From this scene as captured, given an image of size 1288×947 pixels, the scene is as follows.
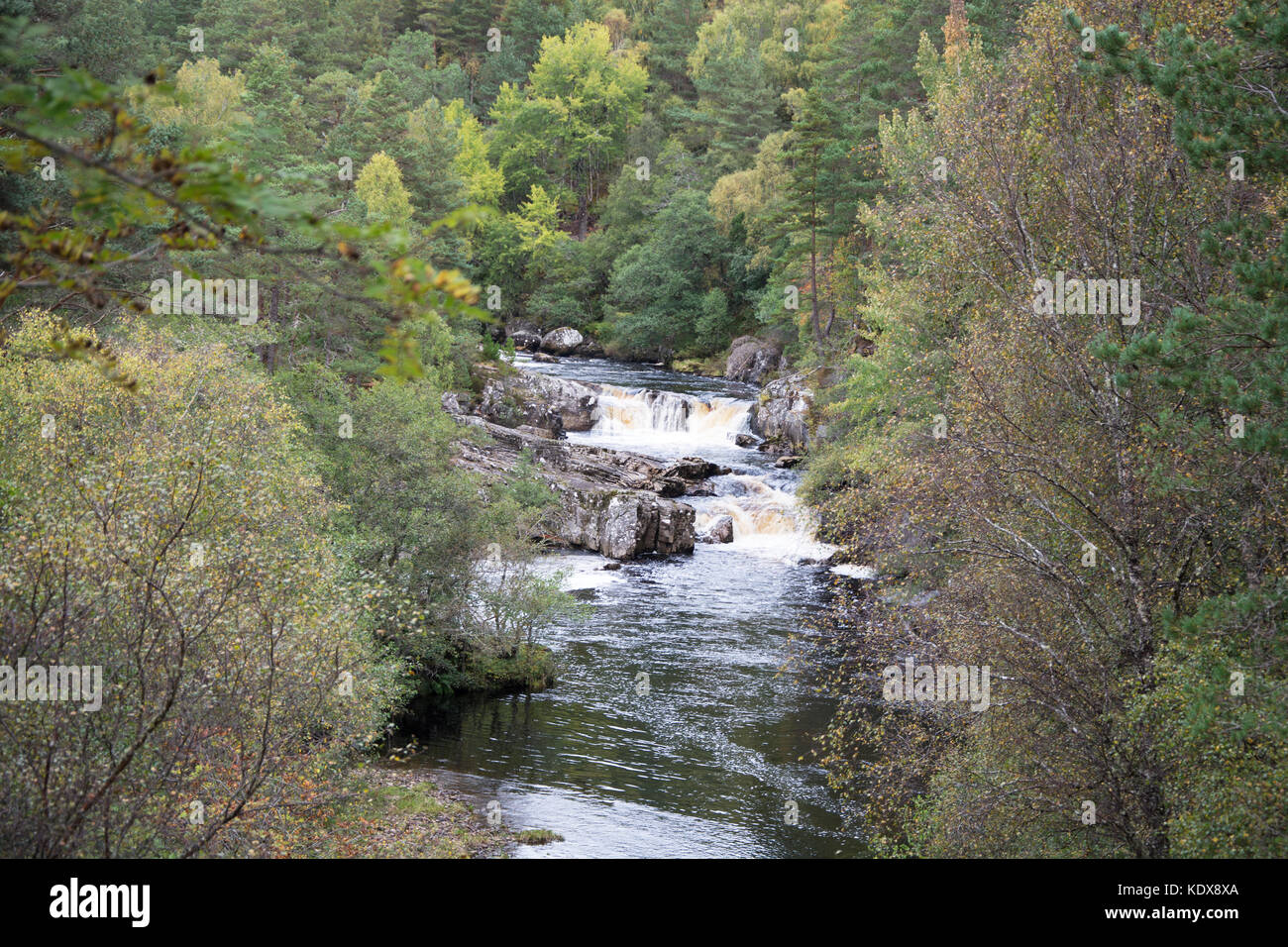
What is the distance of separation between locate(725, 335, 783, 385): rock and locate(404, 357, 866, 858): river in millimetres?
21229

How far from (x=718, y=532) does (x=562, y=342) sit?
34.0 m

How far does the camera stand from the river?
17.6 metres

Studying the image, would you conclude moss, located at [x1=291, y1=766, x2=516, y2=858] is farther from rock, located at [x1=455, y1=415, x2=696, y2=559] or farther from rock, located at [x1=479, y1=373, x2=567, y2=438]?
rock, located at [x1=479, y1=373, x2=567, y2=438]

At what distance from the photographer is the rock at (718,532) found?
37156mm

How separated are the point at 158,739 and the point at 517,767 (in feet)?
34.3

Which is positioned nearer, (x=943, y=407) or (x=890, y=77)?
(x=943, y=407)

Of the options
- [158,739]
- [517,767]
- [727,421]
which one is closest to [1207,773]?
[158,739]

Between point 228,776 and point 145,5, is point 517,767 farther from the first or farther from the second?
point 145,5

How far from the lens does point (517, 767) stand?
66.3ft

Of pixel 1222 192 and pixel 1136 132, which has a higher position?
pixel 1136 132

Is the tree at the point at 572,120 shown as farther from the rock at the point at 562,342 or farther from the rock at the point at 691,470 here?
the rock at the point at 691,470

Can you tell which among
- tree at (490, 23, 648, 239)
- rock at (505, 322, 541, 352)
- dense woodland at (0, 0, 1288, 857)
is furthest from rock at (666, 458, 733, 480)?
tree at (490, 23, 648, 239)
